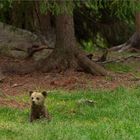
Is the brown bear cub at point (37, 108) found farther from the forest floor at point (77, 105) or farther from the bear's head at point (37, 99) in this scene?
the forest floor at point (77, 105)

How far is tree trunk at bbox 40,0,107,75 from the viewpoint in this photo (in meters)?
16.2

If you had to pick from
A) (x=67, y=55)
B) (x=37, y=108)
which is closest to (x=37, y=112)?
(x=37, y=108)

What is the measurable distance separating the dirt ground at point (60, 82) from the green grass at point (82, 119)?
906mm

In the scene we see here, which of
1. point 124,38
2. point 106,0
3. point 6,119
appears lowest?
point 124,38

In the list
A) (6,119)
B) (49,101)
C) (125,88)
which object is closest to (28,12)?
(125,88)

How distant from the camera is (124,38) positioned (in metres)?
27.4

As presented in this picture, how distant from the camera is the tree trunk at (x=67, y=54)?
640 inches

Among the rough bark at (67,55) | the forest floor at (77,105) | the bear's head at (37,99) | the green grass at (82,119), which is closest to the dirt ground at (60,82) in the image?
the forest floor at (77,105)

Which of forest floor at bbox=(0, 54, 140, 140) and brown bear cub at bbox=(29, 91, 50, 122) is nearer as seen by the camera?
forest floor at bbox=(0, 54, 140, 140)

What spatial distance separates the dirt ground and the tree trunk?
33 centimetres

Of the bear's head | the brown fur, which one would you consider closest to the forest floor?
the brown fur

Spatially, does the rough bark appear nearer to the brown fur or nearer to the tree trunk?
the tree trunk

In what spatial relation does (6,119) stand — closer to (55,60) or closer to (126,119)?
(126,119)

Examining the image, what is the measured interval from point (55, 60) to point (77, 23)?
7617 mm
